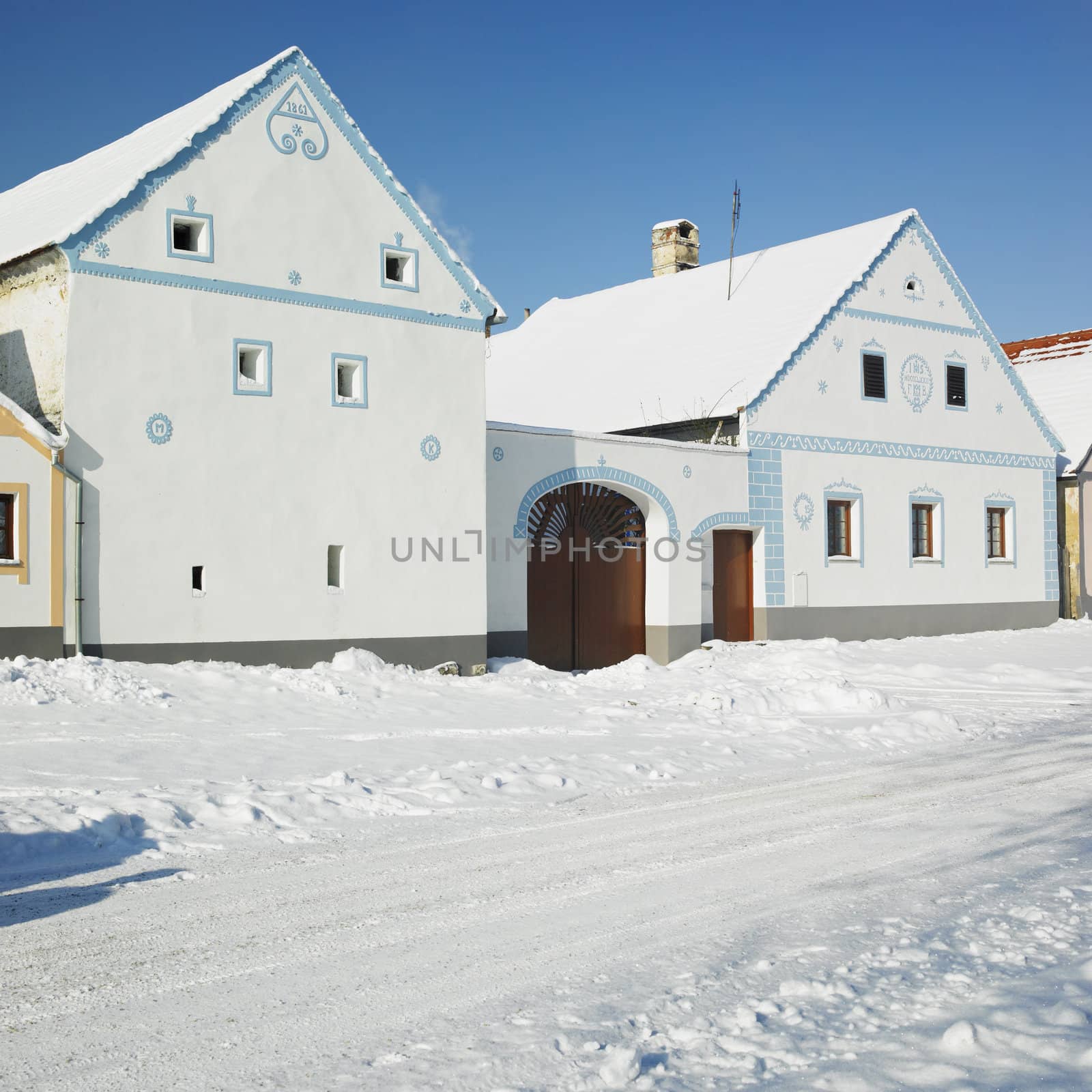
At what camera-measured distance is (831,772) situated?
10359 mm

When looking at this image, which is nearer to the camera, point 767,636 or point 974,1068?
point 974,1068

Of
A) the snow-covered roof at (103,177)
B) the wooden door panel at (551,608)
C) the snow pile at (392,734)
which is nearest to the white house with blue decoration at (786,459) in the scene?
the wooden door panel at (551,608)

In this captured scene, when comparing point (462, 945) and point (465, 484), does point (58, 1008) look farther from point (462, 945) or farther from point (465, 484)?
point (465, 484)

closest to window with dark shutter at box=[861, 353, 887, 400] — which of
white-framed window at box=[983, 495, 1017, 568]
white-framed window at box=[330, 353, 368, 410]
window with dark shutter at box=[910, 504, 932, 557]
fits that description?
window with dark shutter at box=[910, 504, 932, 557]

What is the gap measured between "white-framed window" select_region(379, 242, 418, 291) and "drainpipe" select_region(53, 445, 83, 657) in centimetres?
488

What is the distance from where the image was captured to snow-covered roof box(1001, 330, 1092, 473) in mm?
29164

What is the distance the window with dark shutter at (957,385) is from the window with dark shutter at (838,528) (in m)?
3.86

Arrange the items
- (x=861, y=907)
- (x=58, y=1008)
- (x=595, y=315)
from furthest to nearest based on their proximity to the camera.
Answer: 1. (x=595, y=315)
2. (x=861, y=907)
3. (x=58, y=1008)

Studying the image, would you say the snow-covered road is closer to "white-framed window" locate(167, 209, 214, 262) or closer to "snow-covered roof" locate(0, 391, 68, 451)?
"snow-covered roof" locate(0, 391, 68, 451)

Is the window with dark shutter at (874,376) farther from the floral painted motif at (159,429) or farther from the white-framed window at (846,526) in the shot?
the floral painted motif at (159,429)

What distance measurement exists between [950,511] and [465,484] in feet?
40.2

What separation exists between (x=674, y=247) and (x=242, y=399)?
18.2 metres

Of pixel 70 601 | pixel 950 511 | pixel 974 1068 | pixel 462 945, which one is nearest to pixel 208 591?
pixel 70 601

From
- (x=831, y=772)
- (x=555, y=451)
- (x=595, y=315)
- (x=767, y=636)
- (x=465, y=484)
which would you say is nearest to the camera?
(x=831, y=772)
